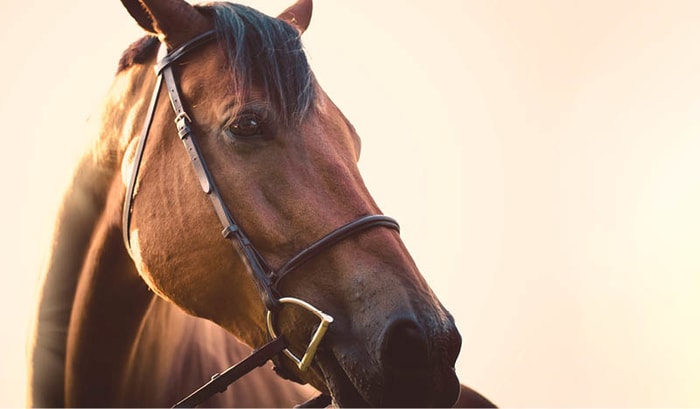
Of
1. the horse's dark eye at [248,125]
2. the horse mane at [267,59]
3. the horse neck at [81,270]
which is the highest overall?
the horse mane at [267,59]

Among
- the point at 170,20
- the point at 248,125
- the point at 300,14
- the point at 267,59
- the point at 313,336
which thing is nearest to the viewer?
the point at 313,336

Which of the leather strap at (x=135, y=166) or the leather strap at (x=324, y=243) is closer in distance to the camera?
the leather strap at (x=324, y=243)

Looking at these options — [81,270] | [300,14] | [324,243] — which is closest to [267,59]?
[324,243]

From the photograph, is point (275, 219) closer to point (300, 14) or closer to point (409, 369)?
point (409, 369)

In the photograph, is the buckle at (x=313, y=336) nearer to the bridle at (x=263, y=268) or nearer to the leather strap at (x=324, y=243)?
the bridle at (x=263, y=268)

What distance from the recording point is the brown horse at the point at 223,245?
1.90 metres

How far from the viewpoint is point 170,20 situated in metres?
2.53

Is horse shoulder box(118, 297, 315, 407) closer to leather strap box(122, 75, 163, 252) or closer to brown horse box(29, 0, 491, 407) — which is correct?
brown horse box(29, 0, 491, 407)

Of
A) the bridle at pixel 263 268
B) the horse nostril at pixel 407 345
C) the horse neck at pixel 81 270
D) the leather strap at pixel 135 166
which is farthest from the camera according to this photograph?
the horse neck at pixel 81 270

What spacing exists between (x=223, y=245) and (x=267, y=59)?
2.64 feet

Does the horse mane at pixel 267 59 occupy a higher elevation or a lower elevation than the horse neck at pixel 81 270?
higher

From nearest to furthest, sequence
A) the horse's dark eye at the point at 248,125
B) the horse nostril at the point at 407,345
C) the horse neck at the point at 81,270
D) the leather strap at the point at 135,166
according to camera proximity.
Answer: the horse nostril at the point at 407,345 → the horse's dark eye at the point at 248,125 → the leather strap at the point at 135,166 → the horse neck at the point at 81,270

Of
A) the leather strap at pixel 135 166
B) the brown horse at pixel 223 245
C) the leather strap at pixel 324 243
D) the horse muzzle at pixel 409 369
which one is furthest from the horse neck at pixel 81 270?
the horse muzzle at pixel 409 369

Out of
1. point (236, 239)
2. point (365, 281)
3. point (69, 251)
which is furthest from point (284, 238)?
point (69, 251)
